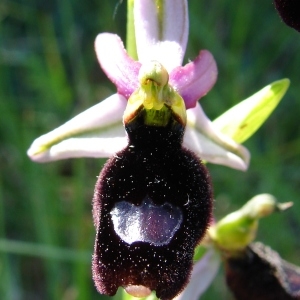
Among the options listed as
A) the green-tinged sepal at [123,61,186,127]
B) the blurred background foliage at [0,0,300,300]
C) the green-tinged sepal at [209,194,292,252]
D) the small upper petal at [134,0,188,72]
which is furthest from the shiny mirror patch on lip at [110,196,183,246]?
the blurred background foliage at [0,0,300,300]

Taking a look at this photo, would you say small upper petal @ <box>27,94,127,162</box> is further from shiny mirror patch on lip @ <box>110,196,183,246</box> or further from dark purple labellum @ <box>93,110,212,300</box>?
shiny mirror patch on lip @ <box>110,196,183,246</box>

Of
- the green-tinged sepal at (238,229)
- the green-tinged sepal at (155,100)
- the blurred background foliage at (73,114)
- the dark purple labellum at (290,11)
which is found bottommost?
the blurred background foliage at (73,114)

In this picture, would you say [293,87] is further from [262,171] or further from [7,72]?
[7,72]

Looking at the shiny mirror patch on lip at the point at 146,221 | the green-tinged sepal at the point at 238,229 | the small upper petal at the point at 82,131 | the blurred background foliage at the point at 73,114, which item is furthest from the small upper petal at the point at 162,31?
the blurred background foliage at the point at 73,114

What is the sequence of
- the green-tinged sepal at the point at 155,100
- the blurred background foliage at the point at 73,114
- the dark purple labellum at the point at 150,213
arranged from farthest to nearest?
the blurred background foliage at the point at 73,114, the green-tinged sepal at the point at 155,100, the dark purple labellum at the point at 150,213

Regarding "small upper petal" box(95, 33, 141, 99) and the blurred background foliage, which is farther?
the blurred background foliage

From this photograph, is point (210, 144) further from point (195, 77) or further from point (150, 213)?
point (150, 213)

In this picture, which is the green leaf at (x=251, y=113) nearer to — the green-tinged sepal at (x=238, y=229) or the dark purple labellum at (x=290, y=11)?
the green-tinged sepal at (x=238, y=229)
